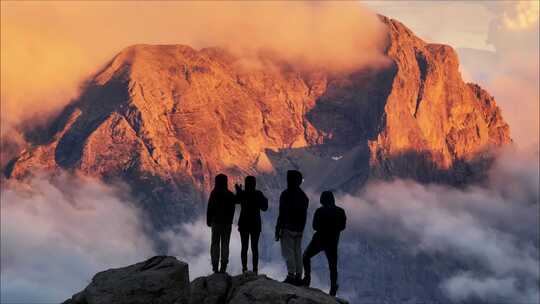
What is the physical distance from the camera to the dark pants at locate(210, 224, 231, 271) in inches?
2122

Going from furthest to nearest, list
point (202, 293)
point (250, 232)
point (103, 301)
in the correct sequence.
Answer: point (250, 232)
point (202, 293)
point (103, 301)

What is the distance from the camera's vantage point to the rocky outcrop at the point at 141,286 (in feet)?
154

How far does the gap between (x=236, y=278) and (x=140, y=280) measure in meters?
6.32

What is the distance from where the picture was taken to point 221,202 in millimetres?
53344

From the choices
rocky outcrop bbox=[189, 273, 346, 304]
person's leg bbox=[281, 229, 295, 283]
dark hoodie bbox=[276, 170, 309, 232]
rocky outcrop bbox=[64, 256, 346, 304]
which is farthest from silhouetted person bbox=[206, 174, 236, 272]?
rocky outcrop bbox=[64, 256, 346, 304]

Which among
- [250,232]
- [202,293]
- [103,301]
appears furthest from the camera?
[250,232]

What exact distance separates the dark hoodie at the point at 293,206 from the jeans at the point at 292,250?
0.37m

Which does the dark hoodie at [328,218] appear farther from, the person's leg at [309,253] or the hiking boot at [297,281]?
the hiking boot at [297,281]

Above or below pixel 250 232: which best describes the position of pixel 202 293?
below

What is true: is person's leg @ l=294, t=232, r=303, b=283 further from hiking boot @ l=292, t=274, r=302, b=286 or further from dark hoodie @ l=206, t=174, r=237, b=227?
dark hoodie @ l=206, t=174, r=237, b=227

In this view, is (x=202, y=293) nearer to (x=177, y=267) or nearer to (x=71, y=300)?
(x=177, y=267)

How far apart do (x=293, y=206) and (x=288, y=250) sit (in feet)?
7.49

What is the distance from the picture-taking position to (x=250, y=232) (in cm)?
5406

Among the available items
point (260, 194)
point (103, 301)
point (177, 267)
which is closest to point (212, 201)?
point (260, 194)
